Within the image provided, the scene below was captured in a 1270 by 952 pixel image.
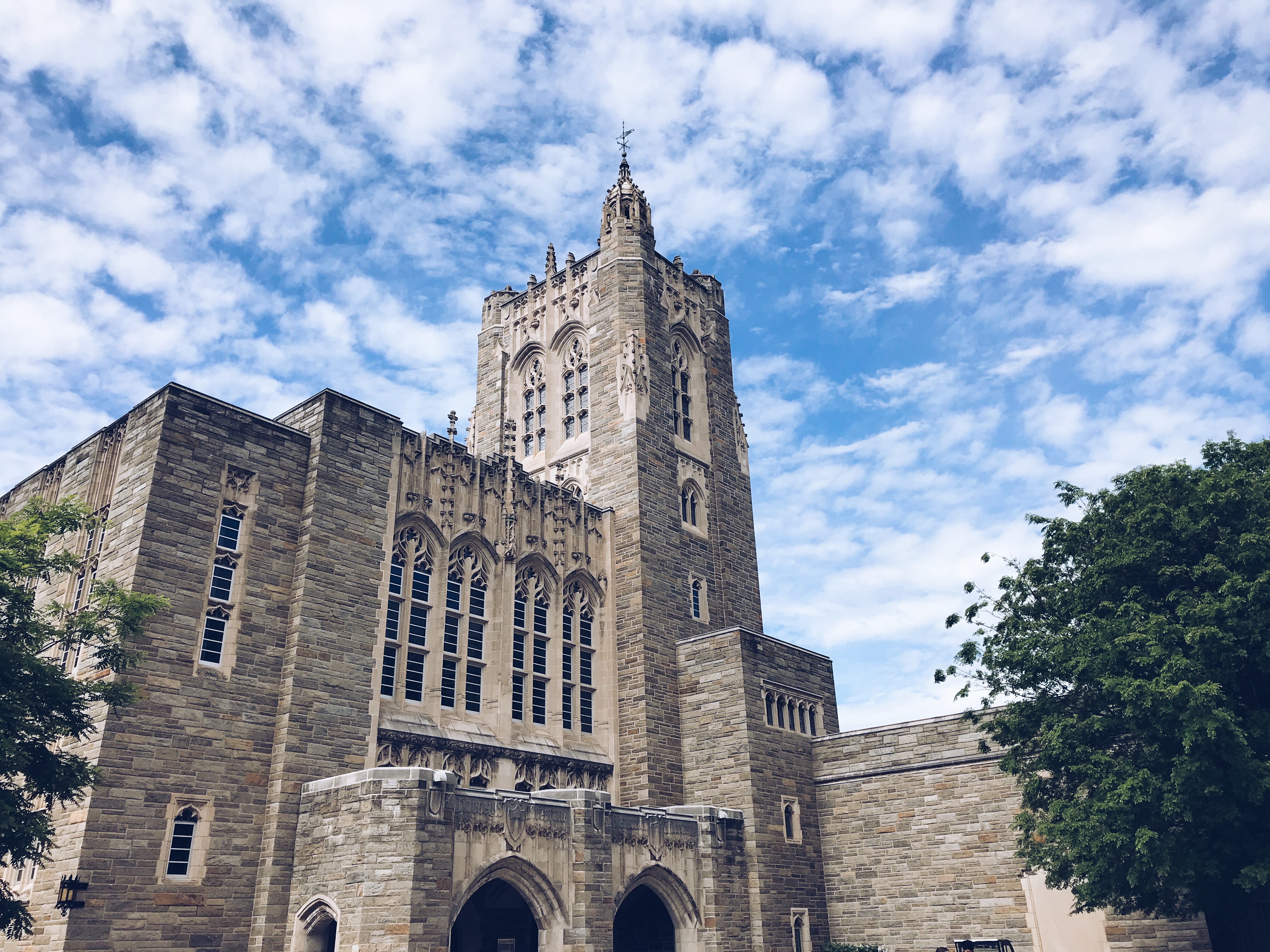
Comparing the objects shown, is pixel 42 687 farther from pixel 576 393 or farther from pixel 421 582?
pixel 576 393

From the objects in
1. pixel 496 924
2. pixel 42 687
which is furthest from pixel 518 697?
pixel 42 687

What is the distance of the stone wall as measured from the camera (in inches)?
1056

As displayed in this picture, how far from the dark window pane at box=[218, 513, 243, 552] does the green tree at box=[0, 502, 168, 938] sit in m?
2.70

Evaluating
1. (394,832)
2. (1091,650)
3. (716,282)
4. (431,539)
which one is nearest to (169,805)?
(394,832)

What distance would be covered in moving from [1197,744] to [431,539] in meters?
19.5

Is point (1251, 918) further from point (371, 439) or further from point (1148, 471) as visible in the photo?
point (371, 439)

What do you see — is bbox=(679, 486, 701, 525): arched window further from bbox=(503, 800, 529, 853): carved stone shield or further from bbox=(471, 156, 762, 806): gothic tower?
bbox=(503, 800, 529, 853): carved stone shield

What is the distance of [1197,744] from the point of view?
1898cm

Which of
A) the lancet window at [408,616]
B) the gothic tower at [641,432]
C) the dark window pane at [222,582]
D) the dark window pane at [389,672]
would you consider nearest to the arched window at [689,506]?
the gothic tower at [641,432]

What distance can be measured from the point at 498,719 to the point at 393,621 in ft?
14.3

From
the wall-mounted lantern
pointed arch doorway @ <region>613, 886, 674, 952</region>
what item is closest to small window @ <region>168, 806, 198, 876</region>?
the wall-mounted lantern

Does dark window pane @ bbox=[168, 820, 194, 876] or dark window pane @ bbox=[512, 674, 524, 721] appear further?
dark window pane @ bbox=[512, 674, 524, 721]

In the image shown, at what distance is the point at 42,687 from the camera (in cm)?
1838

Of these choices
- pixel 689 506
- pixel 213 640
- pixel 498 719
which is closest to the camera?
pixel 213 640
